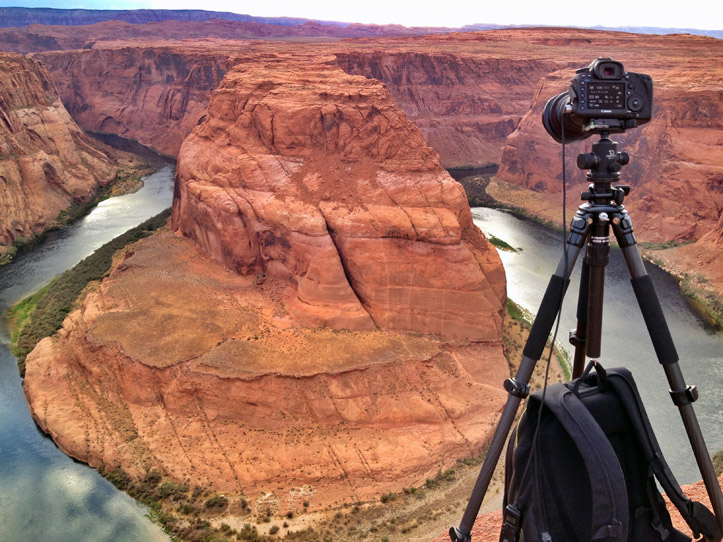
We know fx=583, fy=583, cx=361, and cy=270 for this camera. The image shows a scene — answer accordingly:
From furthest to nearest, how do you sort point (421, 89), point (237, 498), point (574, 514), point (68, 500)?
point (421, 89) < point (68, 500) < point (237, 498) < point (574, 514)

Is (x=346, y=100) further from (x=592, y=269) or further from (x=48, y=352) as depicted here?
(x=592, y=269)

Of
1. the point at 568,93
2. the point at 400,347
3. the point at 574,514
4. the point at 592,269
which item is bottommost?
the point at 400,347

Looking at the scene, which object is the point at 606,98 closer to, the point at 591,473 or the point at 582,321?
the point at 582,321

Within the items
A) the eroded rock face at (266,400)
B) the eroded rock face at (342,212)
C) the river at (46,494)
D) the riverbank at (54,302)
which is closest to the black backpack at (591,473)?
the eroded rock face at (266,400)

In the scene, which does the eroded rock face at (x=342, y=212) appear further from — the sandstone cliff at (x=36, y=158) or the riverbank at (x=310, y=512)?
the sandstone cliff at (x=36, y=158)

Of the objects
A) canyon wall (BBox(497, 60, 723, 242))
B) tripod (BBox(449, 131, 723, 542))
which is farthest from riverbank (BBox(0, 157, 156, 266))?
tripod (BBox(449, 131, 723, 542))

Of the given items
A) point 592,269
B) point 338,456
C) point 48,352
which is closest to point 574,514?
point 592,269

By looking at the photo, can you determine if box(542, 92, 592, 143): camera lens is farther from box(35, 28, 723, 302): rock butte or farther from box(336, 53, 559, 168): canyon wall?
box(336, 53, 559, 168): canyon wall
